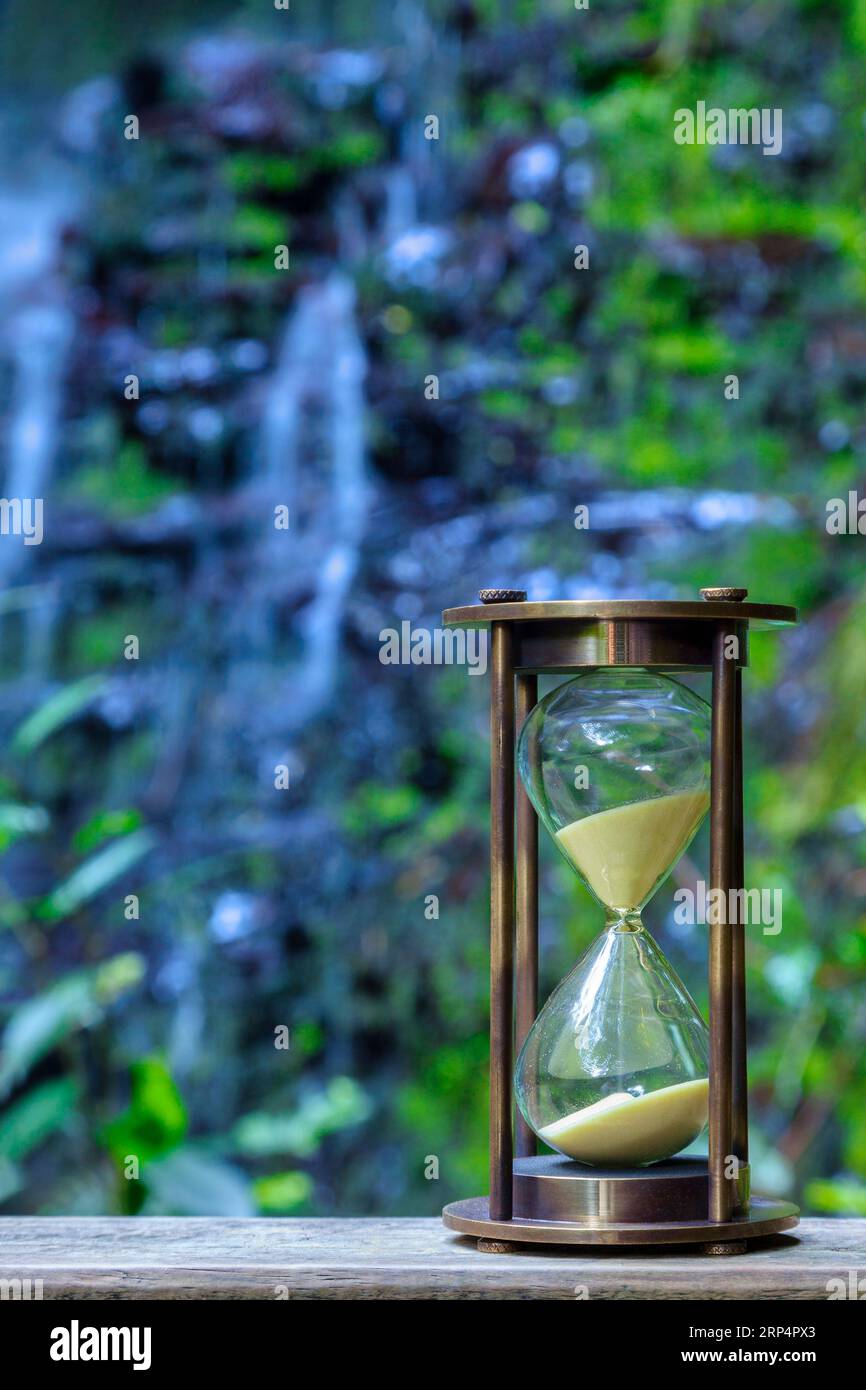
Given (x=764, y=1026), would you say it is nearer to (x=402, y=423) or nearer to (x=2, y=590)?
(x=402, y=423)

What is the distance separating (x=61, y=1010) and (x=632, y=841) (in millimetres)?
1555

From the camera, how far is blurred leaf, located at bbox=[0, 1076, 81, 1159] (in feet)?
7.27

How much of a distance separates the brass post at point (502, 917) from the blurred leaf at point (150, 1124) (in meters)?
1.26

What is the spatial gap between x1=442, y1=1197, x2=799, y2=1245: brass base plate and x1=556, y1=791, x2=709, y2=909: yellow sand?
0.60 feet

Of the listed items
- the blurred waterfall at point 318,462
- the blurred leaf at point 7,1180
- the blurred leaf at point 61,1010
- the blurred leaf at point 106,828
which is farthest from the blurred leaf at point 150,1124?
the blurred waterfall at point 318,462

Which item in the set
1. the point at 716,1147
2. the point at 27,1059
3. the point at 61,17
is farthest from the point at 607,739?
the point at 61,17

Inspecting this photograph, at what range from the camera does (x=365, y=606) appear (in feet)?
9.60

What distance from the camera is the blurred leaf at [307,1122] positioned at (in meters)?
2.69

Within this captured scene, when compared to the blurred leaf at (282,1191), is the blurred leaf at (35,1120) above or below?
above

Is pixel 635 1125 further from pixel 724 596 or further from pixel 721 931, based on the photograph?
pixel 724 596

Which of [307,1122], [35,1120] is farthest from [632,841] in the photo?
[307,1122]

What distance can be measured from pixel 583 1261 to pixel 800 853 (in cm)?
204

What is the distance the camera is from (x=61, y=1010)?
2336 millimetres

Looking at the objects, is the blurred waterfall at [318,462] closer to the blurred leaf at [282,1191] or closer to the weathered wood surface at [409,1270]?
the blurred leaf at [282,1191]
